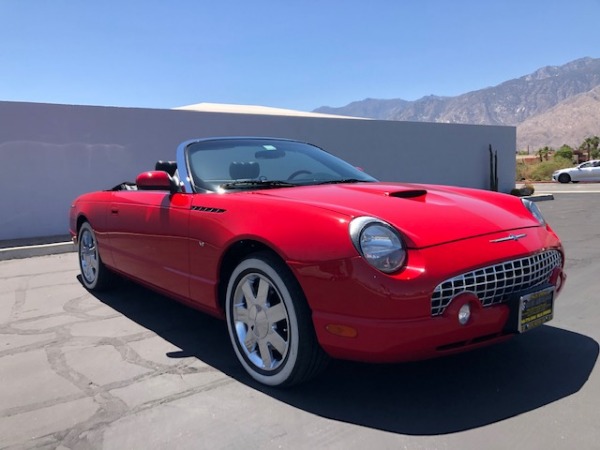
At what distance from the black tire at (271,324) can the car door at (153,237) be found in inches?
22.9

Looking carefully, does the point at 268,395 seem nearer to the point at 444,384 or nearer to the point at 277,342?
the point at 277,342

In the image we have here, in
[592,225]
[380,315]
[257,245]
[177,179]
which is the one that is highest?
[177,179]

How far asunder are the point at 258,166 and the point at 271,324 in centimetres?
149

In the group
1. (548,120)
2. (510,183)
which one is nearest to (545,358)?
(510,183)

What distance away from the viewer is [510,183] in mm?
19234

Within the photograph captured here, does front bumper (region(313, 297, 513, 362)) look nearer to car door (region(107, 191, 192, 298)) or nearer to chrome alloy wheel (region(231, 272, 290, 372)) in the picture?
chrome alloy wheel (region(231, 272, 290, 372))

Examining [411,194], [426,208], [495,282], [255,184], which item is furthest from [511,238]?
[255,184]

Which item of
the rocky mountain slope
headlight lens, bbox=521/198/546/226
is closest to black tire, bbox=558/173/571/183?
headlight lens, bbox=521/198/546/226

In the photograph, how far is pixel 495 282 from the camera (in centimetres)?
261

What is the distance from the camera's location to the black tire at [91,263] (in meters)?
5.16

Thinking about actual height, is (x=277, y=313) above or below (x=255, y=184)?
below

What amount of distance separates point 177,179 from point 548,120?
15187cm

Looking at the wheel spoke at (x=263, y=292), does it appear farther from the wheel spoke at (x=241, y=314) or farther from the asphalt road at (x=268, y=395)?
the asphalt road at (x=268, y=395)

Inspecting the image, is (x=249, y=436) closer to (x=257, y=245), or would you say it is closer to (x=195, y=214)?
(x=257, y=245)
